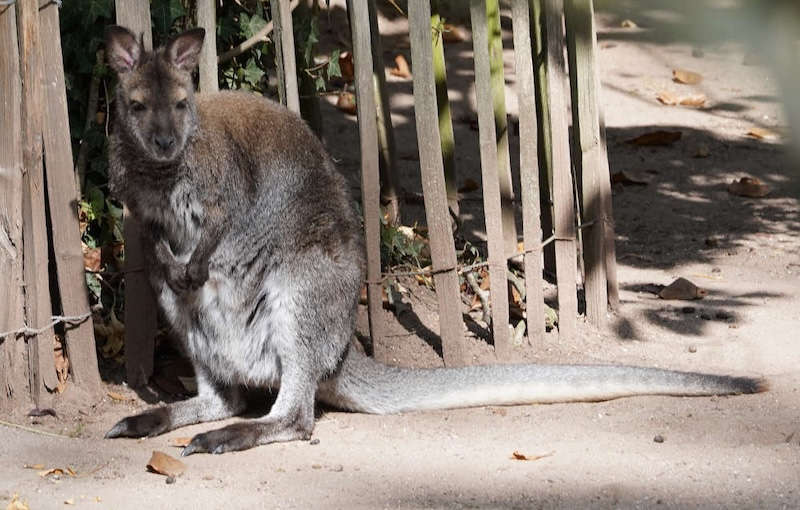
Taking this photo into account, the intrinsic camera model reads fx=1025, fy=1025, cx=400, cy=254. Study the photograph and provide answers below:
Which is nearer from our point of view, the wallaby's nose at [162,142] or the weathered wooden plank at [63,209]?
the wallaby's nose at [162,142]

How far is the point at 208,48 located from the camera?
4289mm

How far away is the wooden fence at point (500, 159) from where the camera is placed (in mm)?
4297

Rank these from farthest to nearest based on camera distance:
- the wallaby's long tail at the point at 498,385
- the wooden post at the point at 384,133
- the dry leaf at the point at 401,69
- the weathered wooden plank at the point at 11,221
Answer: the dry leaf at the point at 401,69 < the wooden post at the point at 384,133 < the wallaby's long tail at the point at 498,385 < the weathered wooden plank at the point at 11,221

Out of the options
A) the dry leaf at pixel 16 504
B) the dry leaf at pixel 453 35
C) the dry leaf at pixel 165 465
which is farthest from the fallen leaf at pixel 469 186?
the dry leaf at pixel 16 504

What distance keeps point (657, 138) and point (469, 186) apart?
67.9 inches

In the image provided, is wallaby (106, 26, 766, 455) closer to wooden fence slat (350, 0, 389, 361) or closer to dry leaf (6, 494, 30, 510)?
wooden fence slat (350, 0, 389, 361)

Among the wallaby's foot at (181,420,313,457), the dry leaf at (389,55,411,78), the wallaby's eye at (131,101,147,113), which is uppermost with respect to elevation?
the dry leaf at (389,55,411,78)

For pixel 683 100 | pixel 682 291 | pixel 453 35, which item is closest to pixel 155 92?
pixel 682 291

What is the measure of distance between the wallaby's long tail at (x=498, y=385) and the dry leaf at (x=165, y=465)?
784 mm

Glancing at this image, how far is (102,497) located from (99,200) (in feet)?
5.46

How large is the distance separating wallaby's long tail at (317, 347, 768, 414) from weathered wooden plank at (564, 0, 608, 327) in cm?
83

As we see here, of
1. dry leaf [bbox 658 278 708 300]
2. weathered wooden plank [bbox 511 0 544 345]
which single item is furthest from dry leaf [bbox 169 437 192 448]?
dry leaf [bbox 658 278 708 300]

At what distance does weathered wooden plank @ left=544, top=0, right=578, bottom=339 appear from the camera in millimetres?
4609

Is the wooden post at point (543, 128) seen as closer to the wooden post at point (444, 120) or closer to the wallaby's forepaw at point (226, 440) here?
the wooden post at point (444, 120)
